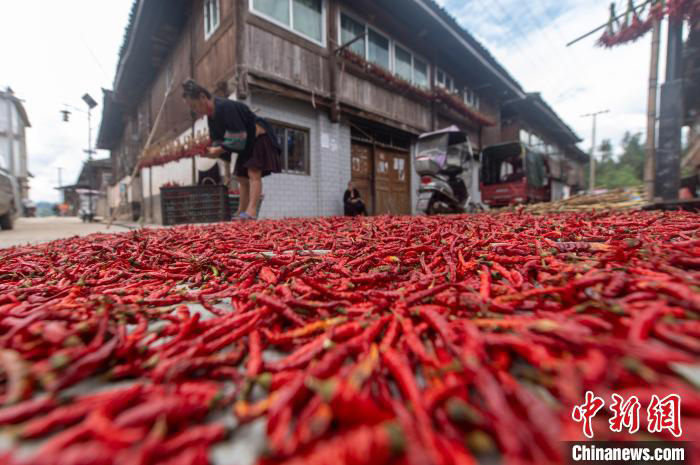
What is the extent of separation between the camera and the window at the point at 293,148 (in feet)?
23.9

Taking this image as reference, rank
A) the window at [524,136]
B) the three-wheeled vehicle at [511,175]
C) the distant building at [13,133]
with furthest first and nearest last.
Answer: the distant building at [13,133], the window at [524,136], the three-wheeled vehicle at [511,175]

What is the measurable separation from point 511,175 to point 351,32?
7.77 m

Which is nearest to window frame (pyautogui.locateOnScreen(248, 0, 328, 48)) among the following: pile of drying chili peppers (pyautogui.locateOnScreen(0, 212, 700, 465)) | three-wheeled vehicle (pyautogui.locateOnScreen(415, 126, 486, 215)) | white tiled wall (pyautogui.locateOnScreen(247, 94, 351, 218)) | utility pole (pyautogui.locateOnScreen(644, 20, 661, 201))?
white tiled wall (pyautogui.locateOnScreen(247, 94, 351, 218))

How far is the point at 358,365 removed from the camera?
744mm

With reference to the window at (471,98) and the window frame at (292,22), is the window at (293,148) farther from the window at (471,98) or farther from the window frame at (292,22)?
the window at (471,98)

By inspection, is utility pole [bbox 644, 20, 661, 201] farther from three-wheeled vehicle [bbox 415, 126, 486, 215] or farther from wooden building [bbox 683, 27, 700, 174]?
three-wheeled vehicle [bbox 415, 126, 486, 215]

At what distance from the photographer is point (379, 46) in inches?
359

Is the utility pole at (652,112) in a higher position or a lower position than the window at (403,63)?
lower

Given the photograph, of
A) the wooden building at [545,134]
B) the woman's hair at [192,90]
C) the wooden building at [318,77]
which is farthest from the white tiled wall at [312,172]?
the wooden building at [545,134]

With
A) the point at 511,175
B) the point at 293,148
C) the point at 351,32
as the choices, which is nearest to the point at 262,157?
the point at 293,148

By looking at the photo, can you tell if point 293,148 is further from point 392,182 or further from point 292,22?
point 392,182

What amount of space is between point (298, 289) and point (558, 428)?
101 centimetres

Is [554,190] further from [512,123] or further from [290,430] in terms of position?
[290,430]

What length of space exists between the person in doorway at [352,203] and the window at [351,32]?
12.5 feet
